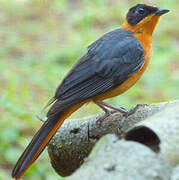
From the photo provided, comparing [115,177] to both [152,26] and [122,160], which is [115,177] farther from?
[152,26]

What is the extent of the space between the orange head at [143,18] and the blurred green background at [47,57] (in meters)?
1.65

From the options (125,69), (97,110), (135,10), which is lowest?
(97,110)

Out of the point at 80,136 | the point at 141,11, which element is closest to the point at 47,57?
the point at 141,11

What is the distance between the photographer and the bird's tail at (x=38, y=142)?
10.5 ft

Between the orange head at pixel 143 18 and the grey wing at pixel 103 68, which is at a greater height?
the orange head at pixel 143 18

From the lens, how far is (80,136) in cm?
349

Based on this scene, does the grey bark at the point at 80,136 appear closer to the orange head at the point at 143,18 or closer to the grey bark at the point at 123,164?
the grey bark at the point at 123,164

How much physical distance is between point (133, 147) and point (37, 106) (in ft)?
16.1

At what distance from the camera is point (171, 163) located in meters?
2.19

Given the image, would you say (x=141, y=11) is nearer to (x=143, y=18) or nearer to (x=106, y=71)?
(x=143, y=18)

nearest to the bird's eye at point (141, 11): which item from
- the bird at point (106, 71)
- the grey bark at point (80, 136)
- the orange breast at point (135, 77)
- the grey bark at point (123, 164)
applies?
the bird at point (106, 71)

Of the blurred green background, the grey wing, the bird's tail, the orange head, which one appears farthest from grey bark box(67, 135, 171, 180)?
the blurred green background

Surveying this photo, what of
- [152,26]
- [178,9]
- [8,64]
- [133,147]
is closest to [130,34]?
[152,26]

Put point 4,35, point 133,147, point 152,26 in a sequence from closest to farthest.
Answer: point 133,147, point 152,26, point 4,35
